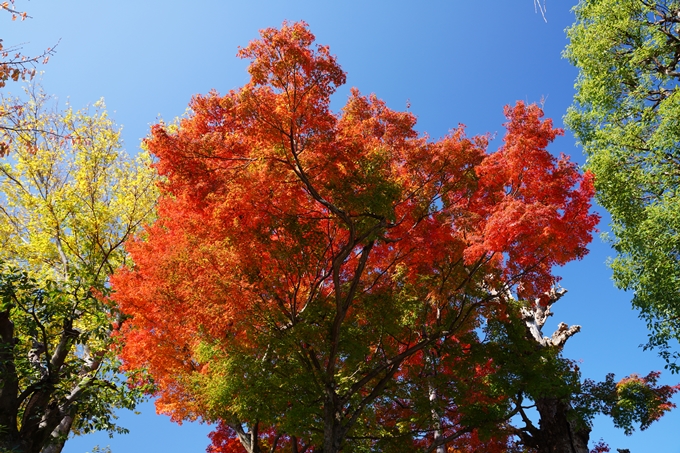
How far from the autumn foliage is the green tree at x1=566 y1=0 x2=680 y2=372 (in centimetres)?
137

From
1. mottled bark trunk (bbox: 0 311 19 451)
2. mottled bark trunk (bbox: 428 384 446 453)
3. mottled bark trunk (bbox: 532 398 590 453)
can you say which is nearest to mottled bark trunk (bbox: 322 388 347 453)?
mottled bark trunk (bbox: 428 384 446 453)

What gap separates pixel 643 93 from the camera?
12.4 metres

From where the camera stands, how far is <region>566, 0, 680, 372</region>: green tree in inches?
401

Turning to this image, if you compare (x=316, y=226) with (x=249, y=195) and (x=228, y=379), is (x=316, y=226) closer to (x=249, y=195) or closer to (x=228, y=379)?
(x=249, y=195)

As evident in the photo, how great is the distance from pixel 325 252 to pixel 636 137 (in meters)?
8.77

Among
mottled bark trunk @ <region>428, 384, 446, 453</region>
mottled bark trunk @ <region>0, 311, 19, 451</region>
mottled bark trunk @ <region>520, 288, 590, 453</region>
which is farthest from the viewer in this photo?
mottled bark trunk @ <region>520, 288, 590, 453</region>

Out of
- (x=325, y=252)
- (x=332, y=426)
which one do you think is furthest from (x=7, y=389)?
(x=325, y=252)

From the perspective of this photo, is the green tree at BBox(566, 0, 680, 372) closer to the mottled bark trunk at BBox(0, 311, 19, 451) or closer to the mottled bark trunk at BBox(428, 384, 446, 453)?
the mottled bark trunk at BBox(428, 384, 446, 453)

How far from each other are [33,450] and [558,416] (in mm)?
12295

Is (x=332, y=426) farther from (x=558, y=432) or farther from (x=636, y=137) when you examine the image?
(x=636, y=137)

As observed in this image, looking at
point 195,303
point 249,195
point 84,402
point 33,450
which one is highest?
point 249,195

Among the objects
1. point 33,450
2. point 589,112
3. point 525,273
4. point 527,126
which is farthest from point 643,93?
point 33,450

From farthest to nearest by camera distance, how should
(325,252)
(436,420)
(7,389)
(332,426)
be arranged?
(436,420)
(325,252)
(332,426)
(7,389)

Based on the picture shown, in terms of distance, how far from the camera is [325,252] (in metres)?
9.73
